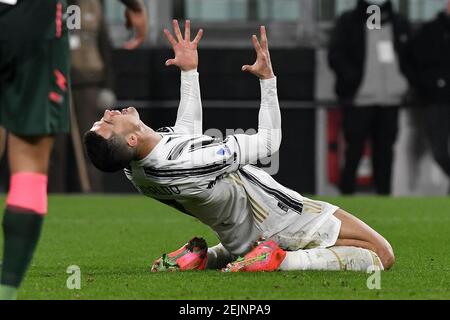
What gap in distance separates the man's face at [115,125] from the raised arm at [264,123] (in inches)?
19.3

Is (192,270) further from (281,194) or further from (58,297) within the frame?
(58,297)

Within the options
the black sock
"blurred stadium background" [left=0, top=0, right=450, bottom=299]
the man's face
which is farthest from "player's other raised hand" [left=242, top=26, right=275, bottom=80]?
"blurred stadium background" [left=0, top=0, right=450, bottom=299]

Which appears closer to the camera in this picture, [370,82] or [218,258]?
[218,258]

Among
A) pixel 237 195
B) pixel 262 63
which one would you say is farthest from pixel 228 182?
pixel 262 63

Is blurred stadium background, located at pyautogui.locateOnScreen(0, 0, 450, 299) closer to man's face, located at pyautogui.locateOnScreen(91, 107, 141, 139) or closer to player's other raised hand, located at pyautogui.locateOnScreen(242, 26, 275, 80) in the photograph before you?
player's other raised hand, located at pyautogui.locateOnScreen(242, 26, 275, 80)

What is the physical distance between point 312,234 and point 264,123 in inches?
23.9

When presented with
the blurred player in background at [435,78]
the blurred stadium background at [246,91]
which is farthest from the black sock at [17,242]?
the blurred player in background at [435,78]

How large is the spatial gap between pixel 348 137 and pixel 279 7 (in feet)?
6.66

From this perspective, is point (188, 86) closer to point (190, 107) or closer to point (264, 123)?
point (190, 107)

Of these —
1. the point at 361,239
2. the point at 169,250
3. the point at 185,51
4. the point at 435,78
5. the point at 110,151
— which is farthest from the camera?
the point at 435,78

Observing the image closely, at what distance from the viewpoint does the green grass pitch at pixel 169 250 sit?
15.2ft

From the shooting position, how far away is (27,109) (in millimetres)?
3838

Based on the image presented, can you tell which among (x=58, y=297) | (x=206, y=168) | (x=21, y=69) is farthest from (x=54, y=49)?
(x=206, y=168)

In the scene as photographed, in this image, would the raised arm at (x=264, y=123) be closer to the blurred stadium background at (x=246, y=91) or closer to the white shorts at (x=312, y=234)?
the white shorts at (x=312, y=234)
